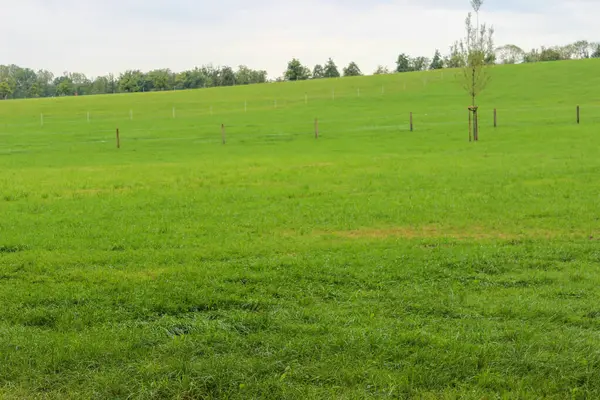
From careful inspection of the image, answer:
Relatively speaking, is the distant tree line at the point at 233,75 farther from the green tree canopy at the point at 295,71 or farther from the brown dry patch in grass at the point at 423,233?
the brown dry patch in grass at the point at 423,233

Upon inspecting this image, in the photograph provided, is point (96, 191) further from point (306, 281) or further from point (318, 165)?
point (306, 281)

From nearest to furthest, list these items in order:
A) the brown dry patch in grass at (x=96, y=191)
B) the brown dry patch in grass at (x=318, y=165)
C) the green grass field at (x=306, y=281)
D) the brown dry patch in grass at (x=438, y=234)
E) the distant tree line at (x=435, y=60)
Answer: the green grass field at (x=306, y=281)
the brown dry patch in grass at (x=438, y=234)
the brown dry patch in grass at (x=96, y=191)
the brown dry patch in grass at (x=318, y=165)
the distant tree line at (x=435, y=60)

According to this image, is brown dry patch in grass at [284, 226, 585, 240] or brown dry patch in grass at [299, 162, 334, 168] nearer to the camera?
brown dry patch in grass at [284, 226, 585, 240]

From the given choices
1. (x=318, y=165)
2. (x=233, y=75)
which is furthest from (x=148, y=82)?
(x=318, y=165)

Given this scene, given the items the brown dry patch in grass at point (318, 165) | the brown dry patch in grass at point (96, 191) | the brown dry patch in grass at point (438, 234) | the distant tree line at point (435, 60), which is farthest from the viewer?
the distant tree line at point (435, 60)

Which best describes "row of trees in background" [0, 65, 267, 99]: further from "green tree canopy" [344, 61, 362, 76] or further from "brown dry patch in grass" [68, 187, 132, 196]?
"brown dry patch in grass" [68, 187, 132, 196]

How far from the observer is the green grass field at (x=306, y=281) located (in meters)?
4.38

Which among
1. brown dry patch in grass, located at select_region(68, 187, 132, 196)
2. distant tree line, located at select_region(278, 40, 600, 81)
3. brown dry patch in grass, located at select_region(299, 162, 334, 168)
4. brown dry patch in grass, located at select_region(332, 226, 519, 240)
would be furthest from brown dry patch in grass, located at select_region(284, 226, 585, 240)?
distant tree line, located at select_region(278, 40, 600, 81)

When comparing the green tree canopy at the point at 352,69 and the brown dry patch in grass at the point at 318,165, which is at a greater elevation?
the green tree canopy at the point at 352,69

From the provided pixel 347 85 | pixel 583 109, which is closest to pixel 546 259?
pixel 583 109

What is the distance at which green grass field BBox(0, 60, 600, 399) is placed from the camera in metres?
4.38

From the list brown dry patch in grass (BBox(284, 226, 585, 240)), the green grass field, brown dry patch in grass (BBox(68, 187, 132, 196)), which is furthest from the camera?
brown dry patch in grass (BBox(68, 187, 132, 196))

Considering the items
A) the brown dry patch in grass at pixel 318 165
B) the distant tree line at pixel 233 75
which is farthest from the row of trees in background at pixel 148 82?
the brown dry patch in grass at pixel 318 165

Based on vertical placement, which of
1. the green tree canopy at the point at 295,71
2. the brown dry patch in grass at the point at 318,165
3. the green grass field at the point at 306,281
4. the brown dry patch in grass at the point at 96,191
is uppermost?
the green tree canopy at the point at 295,71
